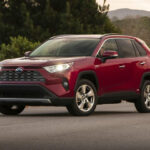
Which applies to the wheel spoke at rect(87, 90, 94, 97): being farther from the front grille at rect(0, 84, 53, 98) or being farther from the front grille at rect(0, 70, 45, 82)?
the front grille at rect(0, 70, 45, 82)

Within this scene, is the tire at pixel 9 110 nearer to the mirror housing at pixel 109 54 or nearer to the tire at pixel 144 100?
the mirror housing at pixel 109 54

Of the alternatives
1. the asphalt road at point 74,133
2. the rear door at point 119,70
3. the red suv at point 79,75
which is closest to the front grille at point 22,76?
the red suv at point 79,75

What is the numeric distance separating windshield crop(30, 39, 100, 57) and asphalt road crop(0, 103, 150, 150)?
1.43 meters

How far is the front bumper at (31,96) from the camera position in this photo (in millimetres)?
13641

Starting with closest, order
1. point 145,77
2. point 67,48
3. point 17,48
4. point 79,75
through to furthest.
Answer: point 79,75, point 67,48, point 145,77, point 17,48

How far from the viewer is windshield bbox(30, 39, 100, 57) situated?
14711mm

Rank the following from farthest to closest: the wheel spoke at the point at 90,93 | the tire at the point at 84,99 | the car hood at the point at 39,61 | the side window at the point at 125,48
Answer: the side window at the point at 125,48, the wheel spoke at the point at 90,93, the tire at the point at 84,99, the car hood at the point at 39,61

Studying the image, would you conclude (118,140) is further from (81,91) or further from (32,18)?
(32,18)

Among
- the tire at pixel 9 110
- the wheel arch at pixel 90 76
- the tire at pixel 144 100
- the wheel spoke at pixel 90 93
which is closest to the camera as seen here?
the wheel arch at pixel 90 76

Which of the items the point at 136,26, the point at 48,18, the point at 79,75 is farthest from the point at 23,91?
the point at 136,26

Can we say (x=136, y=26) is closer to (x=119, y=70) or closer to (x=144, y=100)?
(x=144, y=100)

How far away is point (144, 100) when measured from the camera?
15.9m

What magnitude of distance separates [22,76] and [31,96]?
0.45m

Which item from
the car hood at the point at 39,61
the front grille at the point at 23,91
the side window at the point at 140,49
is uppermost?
the car hood at the point at 39,61
